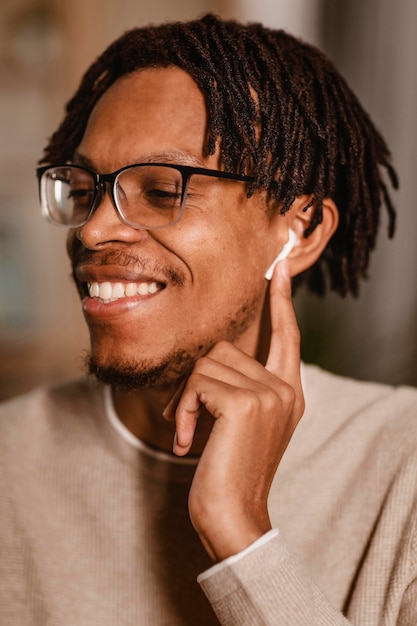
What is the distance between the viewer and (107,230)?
1222 millimetres

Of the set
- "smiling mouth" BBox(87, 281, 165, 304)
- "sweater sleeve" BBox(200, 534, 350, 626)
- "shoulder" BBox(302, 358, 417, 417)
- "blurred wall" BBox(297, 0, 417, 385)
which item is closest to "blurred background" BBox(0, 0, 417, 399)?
"blurred wall" BBox(297, 0, 417, 385)

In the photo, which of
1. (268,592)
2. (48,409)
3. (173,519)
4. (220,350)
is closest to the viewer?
(268,592)

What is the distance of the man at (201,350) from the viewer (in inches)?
46.9

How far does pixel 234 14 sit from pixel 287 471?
226cm

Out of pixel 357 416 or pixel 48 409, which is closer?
pixel 357 416

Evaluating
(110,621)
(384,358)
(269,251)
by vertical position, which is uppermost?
(269,251)

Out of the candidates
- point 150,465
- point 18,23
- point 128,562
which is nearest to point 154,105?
point 150,465

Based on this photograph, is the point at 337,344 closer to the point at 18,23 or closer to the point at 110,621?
the point at 110,621

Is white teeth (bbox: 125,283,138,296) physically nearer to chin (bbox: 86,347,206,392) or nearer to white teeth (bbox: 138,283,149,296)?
white teeth (bbox: 138,283,149,296)

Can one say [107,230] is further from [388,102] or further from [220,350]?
[388,102]

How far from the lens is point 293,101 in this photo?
128 centimetres

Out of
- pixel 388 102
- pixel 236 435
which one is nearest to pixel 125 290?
pixel 236 435

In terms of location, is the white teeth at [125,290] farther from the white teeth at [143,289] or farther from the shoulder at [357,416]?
the shoulder at [357,416]

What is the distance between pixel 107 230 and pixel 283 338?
37 cm
